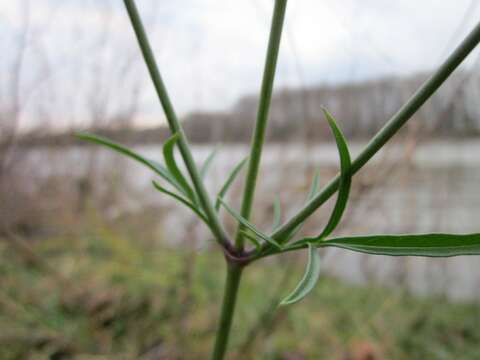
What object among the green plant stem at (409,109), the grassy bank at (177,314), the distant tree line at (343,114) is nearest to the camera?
the green plant stem at (409,109)

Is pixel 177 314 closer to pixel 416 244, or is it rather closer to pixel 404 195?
pixel 416 244

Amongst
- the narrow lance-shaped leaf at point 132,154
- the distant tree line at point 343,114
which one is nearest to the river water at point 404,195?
the distant tree line at point 343,114

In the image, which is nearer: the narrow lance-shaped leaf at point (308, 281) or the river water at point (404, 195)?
the narrow lance-shaped leaf at point (308, 281)

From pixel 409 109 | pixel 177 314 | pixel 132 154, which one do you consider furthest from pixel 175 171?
pixel 177 314

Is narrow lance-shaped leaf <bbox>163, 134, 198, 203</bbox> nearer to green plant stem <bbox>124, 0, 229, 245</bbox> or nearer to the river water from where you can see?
green plant stem <bbox>124, 0, 229, 245</bbox>

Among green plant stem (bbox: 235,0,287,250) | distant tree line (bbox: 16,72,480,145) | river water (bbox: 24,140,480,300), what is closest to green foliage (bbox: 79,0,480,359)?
green plant stem (bbox: 235,0,287,250)

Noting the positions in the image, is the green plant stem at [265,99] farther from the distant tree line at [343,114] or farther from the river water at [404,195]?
the river water at [404,195]
